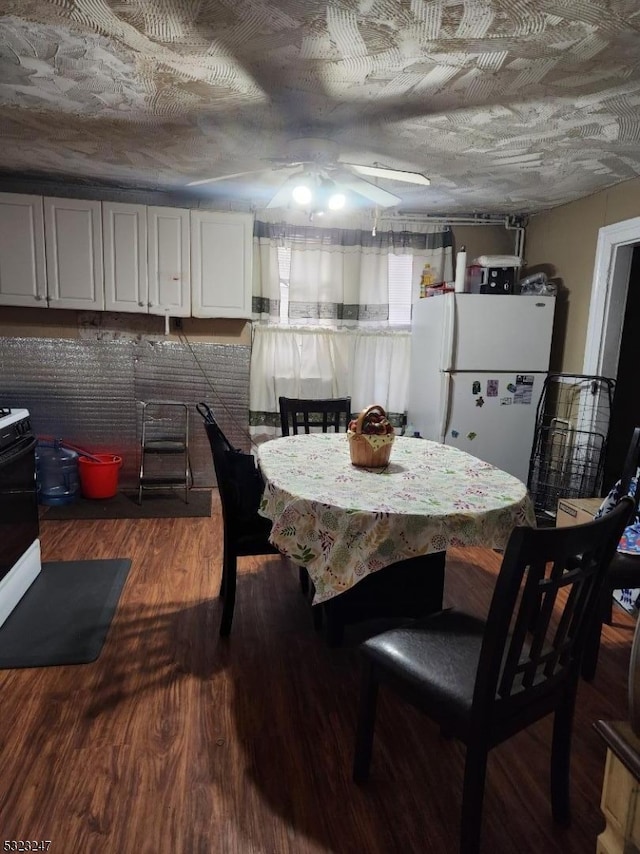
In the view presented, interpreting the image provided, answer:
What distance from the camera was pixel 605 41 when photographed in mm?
1707

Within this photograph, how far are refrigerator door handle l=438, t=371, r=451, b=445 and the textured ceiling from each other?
127cm

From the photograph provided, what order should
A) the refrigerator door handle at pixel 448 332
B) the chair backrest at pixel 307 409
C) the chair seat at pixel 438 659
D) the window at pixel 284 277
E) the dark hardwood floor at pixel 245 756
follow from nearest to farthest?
the chair seat at pixel 438 659, the dark hardwood floor at pixel 245 756, the chair backrest at pixel 307 409, the refrigerator door handle at pixel 448 332, the window at pixel 284 277

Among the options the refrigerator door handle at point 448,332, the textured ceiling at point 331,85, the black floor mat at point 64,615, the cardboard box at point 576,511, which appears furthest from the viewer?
the refrigerator door handle at point 448,332

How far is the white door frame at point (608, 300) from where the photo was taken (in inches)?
129

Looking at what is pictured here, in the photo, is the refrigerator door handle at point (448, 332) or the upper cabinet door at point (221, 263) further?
the upper cabinet door at point (221, 263)

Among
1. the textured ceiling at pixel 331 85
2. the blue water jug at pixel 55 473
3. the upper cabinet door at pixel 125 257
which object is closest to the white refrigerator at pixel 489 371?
the textured ceiling at pixel 331 85

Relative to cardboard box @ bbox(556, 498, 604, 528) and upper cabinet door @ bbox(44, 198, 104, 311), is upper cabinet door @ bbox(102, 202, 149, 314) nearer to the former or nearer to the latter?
upper cabinet door @ bbox(44, 198, 104, 311)

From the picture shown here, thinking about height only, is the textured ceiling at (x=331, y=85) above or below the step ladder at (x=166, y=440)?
above

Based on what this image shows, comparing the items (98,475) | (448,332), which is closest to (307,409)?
(448,332)

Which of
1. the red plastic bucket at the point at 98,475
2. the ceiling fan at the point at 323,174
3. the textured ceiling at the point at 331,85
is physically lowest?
the red plastic bucket at the point at 98,475

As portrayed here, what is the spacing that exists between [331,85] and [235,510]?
1757mm

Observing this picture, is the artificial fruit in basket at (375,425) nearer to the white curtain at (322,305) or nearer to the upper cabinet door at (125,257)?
the white curtain at (322,305)

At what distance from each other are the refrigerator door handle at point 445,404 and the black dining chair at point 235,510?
70.6 inches

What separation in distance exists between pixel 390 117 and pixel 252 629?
94.0 inches
